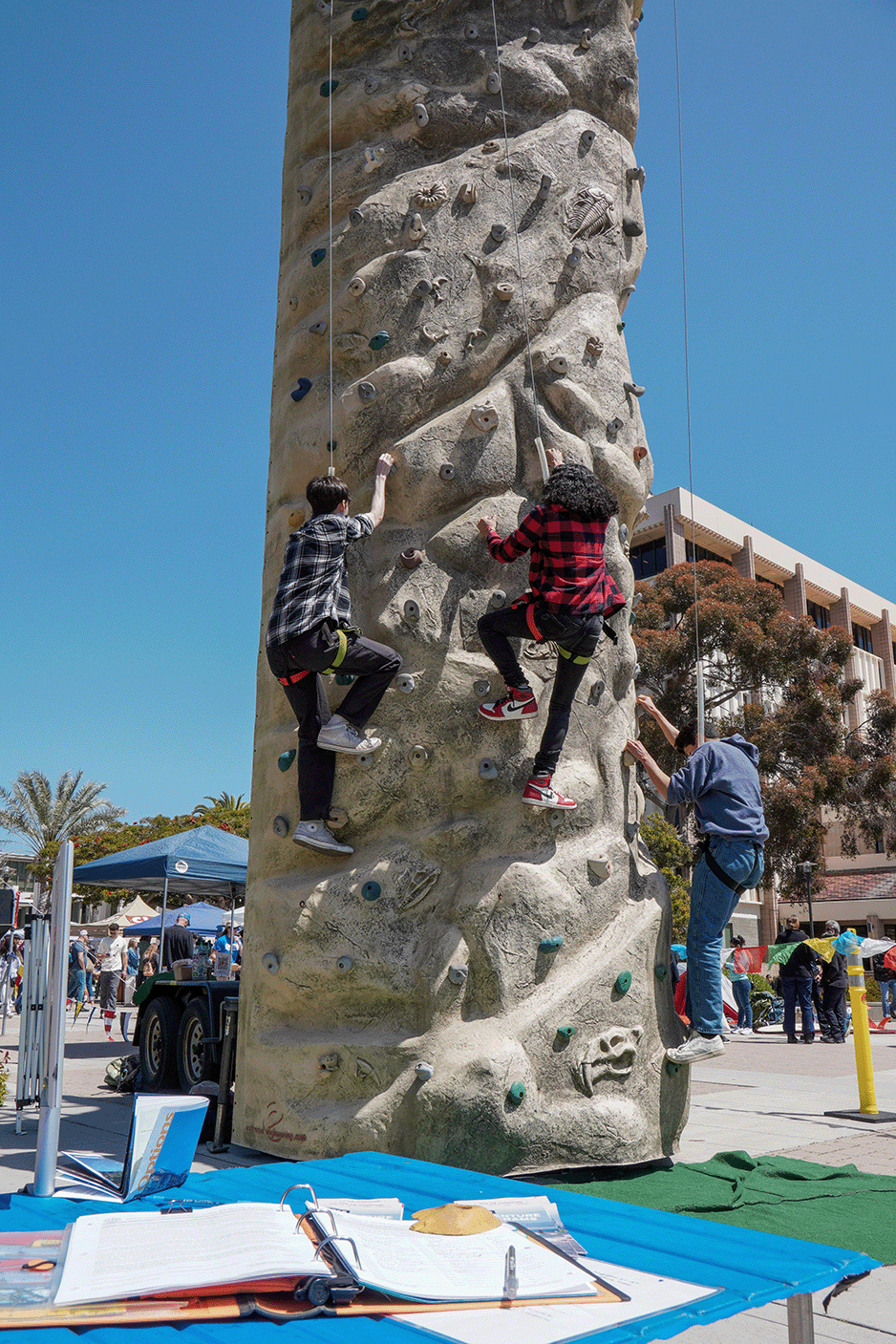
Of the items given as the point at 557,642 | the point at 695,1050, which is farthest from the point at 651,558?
the point at 695,1050

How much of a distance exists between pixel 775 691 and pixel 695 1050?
22.0m

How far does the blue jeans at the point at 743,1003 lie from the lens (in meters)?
16.8

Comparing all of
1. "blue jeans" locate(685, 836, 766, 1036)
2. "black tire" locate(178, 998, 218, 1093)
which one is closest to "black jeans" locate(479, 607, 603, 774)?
"blue jeans" locate(685, 836, 766, 1036)

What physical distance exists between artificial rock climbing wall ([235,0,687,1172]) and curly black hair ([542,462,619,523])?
1.66 ft

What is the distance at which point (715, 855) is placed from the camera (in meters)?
5.64

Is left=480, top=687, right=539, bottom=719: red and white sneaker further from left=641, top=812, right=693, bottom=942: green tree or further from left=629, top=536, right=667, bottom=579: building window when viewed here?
left=629, top=536, right=667, bottom=579: building window

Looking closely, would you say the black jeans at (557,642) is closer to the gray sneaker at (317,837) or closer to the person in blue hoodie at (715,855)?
the person in blue hoodie at (715,855)

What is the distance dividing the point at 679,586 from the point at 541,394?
66.5ft

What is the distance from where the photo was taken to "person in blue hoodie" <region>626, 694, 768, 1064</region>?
17.9 feet

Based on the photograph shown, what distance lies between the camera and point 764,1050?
43.3ft

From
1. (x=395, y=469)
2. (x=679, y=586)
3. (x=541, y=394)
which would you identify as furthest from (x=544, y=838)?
(x=679, y=586)

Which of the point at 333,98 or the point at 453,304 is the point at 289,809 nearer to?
the point at 453,304

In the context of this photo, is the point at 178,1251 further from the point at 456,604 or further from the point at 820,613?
the point at 820,613

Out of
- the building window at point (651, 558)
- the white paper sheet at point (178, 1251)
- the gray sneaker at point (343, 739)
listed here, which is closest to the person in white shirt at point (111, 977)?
the gray sneaker at point (343, 739)
